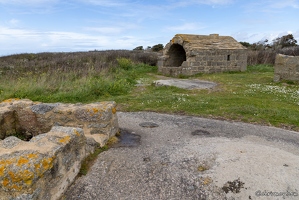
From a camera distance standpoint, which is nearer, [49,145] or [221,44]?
[49,145]

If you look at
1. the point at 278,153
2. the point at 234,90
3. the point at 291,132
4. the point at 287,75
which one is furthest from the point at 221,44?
the point at 278,153

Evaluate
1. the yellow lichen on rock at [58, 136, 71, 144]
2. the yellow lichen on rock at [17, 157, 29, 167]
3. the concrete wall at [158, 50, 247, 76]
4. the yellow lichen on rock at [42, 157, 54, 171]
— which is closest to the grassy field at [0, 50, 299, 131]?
the concrete wall at [158, 50, 247, 76]

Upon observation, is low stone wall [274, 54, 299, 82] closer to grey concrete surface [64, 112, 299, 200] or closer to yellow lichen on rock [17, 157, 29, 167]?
grey concrete surface [64, 112, 299, 200]

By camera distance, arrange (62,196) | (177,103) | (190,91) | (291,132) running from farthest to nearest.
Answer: (190,91), (177,103), (291,132), (62,196)

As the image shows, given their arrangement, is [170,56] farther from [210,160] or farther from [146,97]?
[210,160]

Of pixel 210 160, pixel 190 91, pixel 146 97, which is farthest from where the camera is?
pixel 190 91

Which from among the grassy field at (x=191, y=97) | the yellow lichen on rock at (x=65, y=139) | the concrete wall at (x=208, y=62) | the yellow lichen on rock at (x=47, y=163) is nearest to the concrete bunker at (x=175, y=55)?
the concrete wall at (x=208, y=62)

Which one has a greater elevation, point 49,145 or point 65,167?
point 49,145

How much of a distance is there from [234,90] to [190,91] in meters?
1.96

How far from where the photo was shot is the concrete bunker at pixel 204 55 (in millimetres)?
16125

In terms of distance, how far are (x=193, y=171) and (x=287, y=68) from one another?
1109 centimetres

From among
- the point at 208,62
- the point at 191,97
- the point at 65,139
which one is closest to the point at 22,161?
the point at 65,139

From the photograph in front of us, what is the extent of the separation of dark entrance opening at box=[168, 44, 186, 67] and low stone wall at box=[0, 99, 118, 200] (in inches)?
545

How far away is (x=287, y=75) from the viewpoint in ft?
41.4
